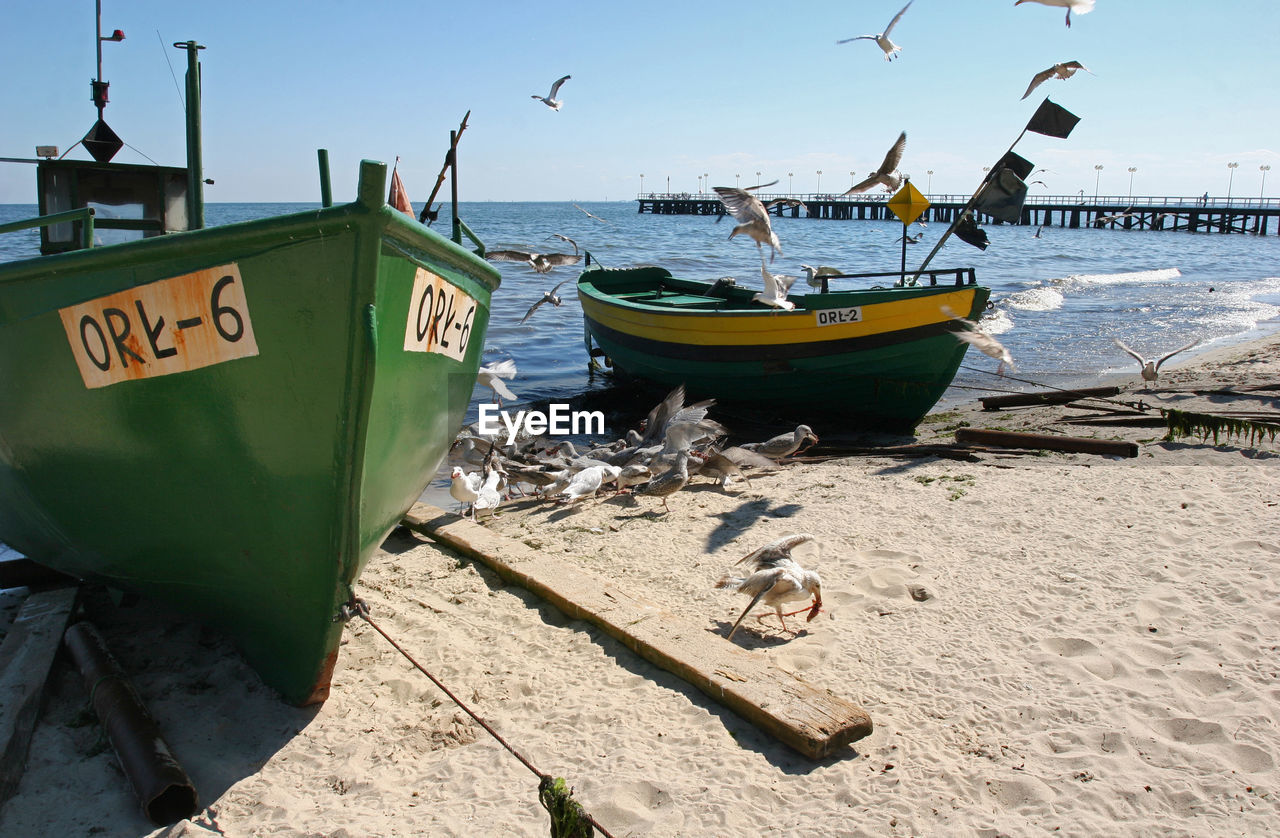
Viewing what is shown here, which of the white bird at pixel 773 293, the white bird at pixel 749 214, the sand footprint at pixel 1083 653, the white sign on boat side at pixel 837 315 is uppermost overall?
the white bird at pixel 749 214

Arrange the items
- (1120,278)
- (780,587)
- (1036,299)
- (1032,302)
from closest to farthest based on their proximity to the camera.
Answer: (780,587)
(1032,302)
(1036,299)
(1120,278)

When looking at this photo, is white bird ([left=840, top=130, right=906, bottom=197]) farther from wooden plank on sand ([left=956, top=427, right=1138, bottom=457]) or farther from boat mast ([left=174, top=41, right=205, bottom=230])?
boat mast ([left=174, top=41, right=205, bottom=230])

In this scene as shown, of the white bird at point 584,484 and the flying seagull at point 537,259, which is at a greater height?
the flying seagull at point 537,259

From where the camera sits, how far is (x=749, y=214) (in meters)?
7.60

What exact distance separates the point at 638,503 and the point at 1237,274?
34224 mm

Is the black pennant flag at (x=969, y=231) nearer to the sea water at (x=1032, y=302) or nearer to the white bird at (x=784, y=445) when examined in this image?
the sea water at (x=1032, y=302)

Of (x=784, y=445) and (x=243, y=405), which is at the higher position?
(x=243, y=405)

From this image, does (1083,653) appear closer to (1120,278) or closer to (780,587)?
(780,587)

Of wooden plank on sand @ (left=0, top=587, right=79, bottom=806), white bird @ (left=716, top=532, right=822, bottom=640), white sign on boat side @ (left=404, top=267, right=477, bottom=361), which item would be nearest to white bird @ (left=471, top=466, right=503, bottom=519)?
white sign on boat side @ (left=404, top=267, right=477, bottom=361)

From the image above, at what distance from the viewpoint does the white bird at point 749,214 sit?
743cm

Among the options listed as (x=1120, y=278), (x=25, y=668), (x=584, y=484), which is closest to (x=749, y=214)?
(x=584, y=484)

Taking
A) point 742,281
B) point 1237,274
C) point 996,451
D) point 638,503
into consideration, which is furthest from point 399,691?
point 1237,274

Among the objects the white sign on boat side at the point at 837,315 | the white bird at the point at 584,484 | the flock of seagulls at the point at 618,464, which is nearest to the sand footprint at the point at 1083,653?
the flock of seagulls at the point at 618,464

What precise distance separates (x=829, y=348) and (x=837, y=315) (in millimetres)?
407
